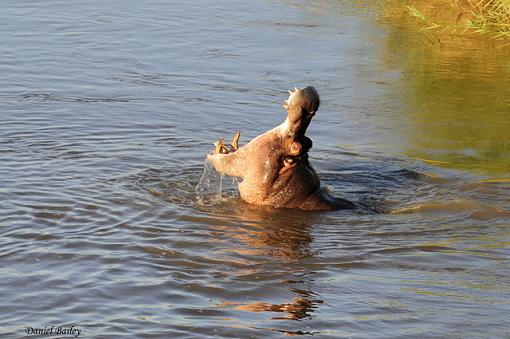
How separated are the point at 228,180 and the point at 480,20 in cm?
597

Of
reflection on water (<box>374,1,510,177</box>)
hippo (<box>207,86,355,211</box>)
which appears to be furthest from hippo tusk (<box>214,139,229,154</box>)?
reflection on water (<box>374,1,510,177</box>)

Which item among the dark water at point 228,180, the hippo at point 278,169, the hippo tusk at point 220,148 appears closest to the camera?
the dark water at point 228,180

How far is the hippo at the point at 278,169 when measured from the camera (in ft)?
24.9

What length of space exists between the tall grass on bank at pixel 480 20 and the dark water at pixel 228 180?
369 mm

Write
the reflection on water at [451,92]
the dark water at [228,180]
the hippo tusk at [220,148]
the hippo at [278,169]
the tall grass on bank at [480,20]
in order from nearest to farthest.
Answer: the dark water at [228,180] → the hippo at [278,169] → the hippo tusk at [220,148] → the reflection on water at [451,92] → the tall grass on bank at [480,20]

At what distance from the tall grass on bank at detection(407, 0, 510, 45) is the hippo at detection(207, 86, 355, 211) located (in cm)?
549

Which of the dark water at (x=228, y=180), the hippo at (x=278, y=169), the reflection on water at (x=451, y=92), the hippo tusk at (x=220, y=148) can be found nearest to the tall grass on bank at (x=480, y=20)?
the reflection on water at (x=451, y=92)

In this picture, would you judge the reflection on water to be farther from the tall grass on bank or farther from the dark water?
the tall grass on bank

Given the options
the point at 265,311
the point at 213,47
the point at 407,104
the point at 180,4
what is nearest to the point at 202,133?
the point at 407,104

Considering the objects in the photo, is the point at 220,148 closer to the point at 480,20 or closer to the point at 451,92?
the point at 451,92

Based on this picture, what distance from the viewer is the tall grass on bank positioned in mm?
12859

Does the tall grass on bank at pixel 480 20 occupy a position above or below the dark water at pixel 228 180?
above

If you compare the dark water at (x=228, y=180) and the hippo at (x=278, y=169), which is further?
the hippo at (x=278, y=169)

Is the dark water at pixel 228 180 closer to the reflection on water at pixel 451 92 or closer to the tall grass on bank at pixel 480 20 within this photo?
the reflection on water at pixel 451 92
